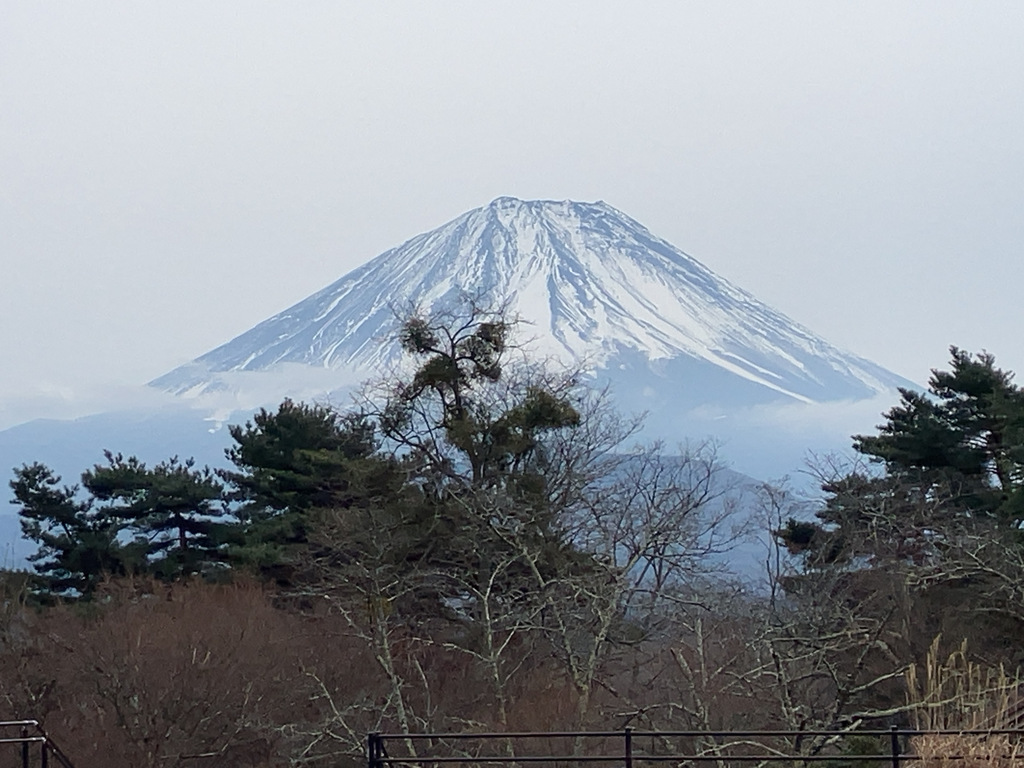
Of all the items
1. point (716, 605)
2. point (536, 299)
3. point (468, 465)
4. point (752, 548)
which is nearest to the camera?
point (716, 605)

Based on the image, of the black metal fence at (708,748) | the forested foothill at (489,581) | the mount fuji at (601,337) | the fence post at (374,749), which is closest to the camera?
the black metal fence at (708,748)

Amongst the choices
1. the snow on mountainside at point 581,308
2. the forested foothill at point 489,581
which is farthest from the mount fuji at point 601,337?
the forested foothill at point 489,581

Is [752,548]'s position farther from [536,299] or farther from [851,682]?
[536,299]

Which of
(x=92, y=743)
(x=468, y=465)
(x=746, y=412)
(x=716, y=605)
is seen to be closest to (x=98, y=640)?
(x=92, y=743)

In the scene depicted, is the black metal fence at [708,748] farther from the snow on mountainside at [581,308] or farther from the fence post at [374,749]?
the snow on mountainside at [581,308]

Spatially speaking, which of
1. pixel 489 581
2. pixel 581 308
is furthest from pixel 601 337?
pixel 489 581

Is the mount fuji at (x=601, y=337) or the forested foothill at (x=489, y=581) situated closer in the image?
the forested foothill at (x=489, y=581)

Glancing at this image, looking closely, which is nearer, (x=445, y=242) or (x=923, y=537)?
(x=923, y=537)

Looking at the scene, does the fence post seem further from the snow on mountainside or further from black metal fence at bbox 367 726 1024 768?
the snow on mountainside
